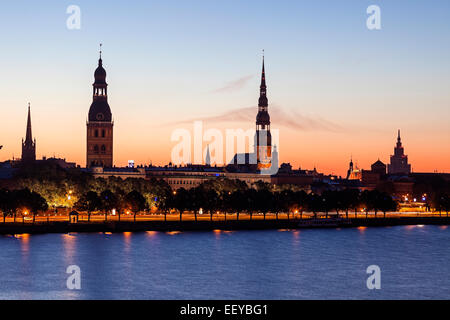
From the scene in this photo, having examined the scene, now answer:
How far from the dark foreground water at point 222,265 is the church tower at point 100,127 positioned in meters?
73.6

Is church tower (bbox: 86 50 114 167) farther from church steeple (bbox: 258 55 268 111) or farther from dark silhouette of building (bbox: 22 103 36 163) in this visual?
church steeple (bbox: 258 55 268 111)

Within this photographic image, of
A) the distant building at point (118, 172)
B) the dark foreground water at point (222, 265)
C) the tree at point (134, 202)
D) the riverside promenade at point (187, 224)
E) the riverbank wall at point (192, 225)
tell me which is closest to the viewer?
the dark foreground water at point (222, 265)

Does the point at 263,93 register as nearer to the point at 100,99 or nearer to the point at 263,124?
the point at 263,124

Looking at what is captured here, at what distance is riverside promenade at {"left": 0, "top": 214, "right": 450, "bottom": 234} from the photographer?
84688mm

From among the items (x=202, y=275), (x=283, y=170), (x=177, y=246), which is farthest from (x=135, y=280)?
(x=283, y=170)

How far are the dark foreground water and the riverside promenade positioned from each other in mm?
2874

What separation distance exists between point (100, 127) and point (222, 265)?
98.9m

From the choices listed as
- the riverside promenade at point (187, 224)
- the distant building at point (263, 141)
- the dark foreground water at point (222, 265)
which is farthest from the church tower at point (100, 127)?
the dark foreground water at point (222, 265)

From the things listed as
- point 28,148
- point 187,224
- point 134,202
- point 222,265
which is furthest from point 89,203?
point 28,148

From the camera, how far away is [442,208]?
129000mm

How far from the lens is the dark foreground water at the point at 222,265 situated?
52.2 meters

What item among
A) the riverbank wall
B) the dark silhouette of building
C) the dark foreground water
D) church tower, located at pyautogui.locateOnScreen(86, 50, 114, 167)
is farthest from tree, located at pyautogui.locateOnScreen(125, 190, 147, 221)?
the dark silhouette of building

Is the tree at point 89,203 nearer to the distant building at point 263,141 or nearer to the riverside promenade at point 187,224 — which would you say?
the riverside promenade at point 187,224

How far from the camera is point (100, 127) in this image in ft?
524
